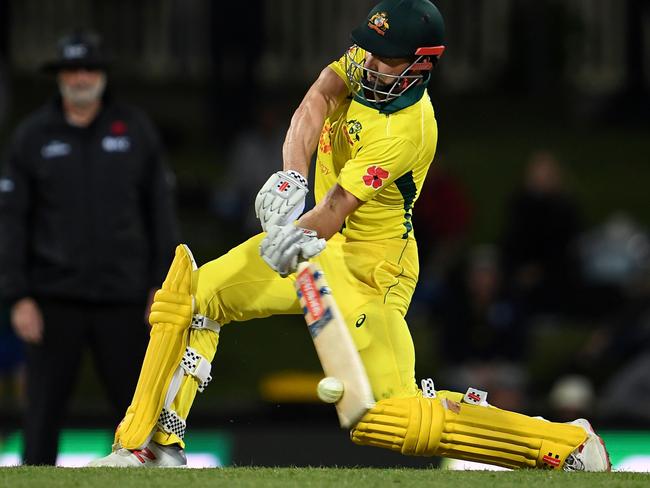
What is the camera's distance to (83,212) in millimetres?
5797

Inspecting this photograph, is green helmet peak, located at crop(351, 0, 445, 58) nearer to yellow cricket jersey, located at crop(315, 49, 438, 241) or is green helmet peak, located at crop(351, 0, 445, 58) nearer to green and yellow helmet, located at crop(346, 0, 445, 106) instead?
green and yellow helmet, located at crop(346, 0, 445, 106)

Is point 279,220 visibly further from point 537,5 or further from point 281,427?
point 537,5

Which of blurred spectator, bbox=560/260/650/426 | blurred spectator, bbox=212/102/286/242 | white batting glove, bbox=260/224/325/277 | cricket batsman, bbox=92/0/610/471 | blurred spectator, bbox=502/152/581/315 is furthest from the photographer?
blurred spectator, bbox=212/102/286/242

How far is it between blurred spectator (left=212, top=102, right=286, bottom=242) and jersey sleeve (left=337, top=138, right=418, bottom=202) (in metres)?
4.84

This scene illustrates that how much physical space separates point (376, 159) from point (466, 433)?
915 mm

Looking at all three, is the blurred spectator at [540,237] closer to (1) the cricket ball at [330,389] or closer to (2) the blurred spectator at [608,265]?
(2) the blurred spectator at [608,265]

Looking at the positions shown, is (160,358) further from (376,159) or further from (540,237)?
(540,237)

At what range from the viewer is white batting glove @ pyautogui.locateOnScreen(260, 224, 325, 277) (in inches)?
177

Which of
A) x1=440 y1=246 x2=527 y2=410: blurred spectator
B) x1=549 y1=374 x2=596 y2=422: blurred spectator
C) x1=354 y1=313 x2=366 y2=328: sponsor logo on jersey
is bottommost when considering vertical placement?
x1=549 y1=374 x2=596 y2=422: blurred spectator

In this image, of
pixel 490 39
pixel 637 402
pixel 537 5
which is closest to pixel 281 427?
pixel 637 402

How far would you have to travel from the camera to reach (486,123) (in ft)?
44.3

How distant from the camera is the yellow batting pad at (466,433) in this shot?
4625 mm

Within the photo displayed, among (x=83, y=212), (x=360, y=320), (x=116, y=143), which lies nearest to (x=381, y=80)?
(x=360, y=320)

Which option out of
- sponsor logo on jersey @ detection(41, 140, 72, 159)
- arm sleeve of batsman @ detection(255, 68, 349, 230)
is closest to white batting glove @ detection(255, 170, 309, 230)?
arm sleeve of batsman @ detection(255, 68, 349, 230)
